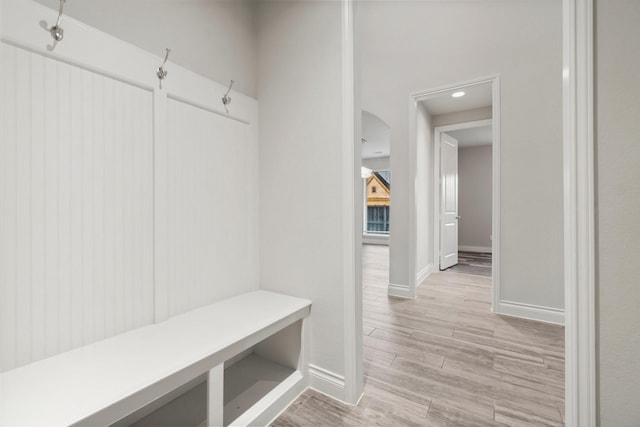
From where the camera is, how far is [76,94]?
1.07 m

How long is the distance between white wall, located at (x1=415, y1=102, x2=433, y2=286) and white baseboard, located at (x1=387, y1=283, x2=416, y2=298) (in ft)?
1.74

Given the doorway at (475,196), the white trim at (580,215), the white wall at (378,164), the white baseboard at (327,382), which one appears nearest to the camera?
the white trim at (580,215)

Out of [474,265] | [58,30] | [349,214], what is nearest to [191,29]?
[58,30]

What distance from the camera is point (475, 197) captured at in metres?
6.68

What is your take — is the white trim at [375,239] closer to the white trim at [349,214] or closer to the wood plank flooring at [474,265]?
the wood plank flooring at [474,265]

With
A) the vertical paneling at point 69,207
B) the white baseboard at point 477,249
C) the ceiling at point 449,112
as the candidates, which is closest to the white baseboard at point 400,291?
the ceiling at point 449,112

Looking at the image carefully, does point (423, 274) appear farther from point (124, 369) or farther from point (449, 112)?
point (124, 369)

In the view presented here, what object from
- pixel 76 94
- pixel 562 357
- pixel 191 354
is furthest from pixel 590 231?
pixel 76 94

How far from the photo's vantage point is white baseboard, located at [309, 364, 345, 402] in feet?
4.90

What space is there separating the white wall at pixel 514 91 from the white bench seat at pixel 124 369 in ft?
8.12

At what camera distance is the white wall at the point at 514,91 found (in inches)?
99.6

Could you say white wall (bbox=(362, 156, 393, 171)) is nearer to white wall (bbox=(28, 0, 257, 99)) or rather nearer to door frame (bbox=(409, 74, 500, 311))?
door frame (bbox=(409, 74, 500, 311))

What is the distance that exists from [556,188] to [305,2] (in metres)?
2.65

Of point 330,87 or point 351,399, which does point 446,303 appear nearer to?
point 351,399
